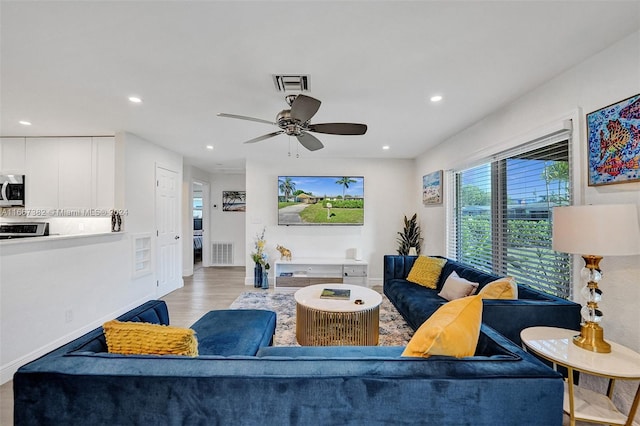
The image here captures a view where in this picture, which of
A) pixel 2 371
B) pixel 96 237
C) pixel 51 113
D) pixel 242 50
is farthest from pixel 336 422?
pixel 51 113

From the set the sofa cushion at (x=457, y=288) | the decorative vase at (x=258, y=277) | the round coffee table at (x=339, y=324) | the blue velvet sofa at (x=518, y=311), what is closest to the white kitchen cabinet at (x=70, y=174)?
the decorative vase at (x=258, y=277)

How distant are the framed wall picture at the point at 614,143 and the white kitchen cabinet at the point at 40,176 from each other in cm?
596

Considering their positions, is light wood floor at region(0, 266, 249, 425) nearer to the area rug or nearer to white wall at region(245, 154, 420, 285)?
the area rug

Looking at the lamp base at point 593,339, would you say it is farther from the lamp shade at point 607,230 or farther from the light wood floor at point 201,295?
the light wood floor at point 201,295

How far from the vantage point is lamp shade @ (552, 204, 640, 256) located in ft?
4.64

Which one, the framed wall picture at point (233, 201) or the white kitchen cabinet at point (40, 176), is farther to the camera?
the framed wall picture at point (233, 201)

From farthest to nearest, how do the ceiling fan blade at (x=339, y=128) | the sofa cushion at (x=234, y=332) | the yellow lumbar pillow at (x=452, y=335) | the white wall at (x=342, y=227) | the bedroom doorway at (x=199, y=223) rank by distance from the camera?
the bedroom doorway at (x=199, y=223) < the white wall at (x=342, y=227) < the ceiling fan blade at (x=339, y=128) < the sofa cushion at (x=234, y=332) < the yellow lumbar pillow at (x=452, y=335)

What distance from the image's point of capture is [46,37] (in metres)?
1.68

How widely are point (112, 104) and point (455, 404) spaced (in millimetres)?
3588

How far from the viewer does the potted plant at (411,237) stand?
4949 millimetres

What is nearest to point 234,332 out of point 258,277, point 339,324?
point 339,324

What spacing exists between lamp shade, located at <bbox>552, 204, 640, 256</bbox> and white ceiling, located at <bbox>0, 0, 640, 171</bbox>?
109cm

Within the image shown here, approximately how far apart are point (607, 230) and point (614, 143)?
71cm

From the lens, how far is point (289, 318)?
345 cm
